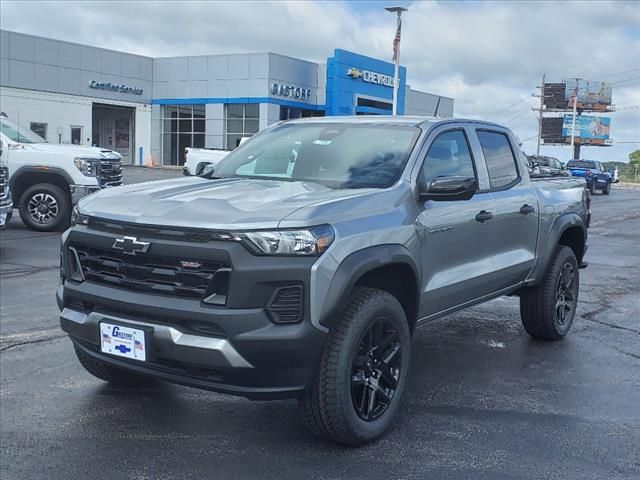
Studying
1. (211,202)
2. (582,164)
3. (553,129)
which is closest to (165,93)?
(582,164)

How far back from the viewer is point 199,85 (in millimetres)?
44312

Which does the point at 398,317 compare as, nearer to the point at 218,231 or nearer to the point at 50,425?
the point at 218,231

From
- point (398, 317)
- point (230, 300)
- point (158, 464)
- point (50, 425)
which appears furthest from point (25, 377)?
point (398, 317)

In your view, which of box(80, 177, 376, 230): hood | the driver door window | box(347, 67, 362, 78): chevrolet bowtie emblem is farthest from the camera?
box(347, 67, 362, 78): chevrolet bowtie emblem

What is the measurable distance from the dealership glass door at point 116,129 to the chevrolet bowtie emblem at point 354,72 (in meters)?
13.6

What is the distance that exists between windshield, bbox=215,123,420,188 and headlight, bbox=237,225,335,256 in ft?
3.12

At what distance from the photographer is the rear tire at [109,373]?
15.5 feet

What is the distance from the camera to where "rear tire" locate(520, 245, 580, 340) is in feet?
20.5

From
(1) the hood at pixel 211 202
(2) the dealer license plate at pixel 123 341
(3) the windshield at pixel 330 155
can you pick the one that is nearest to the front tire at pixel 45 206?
(3) the windshield at pixel 330 155

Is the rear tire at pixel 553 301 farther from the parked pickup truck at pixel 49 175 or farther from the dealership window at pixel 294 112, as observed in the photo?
the dealership window at pixel 294 112

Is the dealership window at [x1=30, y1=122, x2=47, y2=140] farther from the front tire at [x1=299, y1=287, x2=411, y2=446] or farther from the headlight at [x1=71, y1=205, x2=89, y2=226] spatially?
the front tire at [x1=299, y1=287, x2=411, y2=446]

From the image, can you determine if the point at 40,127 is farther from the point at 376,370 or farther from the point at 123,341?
the point at 376,370

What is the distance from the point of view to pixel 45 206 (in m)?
13.3

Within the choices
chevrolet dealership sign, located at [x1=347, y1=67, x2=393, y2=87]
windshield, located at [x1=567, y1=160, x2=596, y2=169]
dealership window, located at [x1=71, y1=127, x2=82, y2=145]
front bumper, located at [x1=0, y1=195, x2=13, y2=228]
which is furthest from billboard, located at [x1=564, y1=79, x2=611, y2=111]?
front bumper, located at [x1=0, y1=195, x2=13, y2=228]
